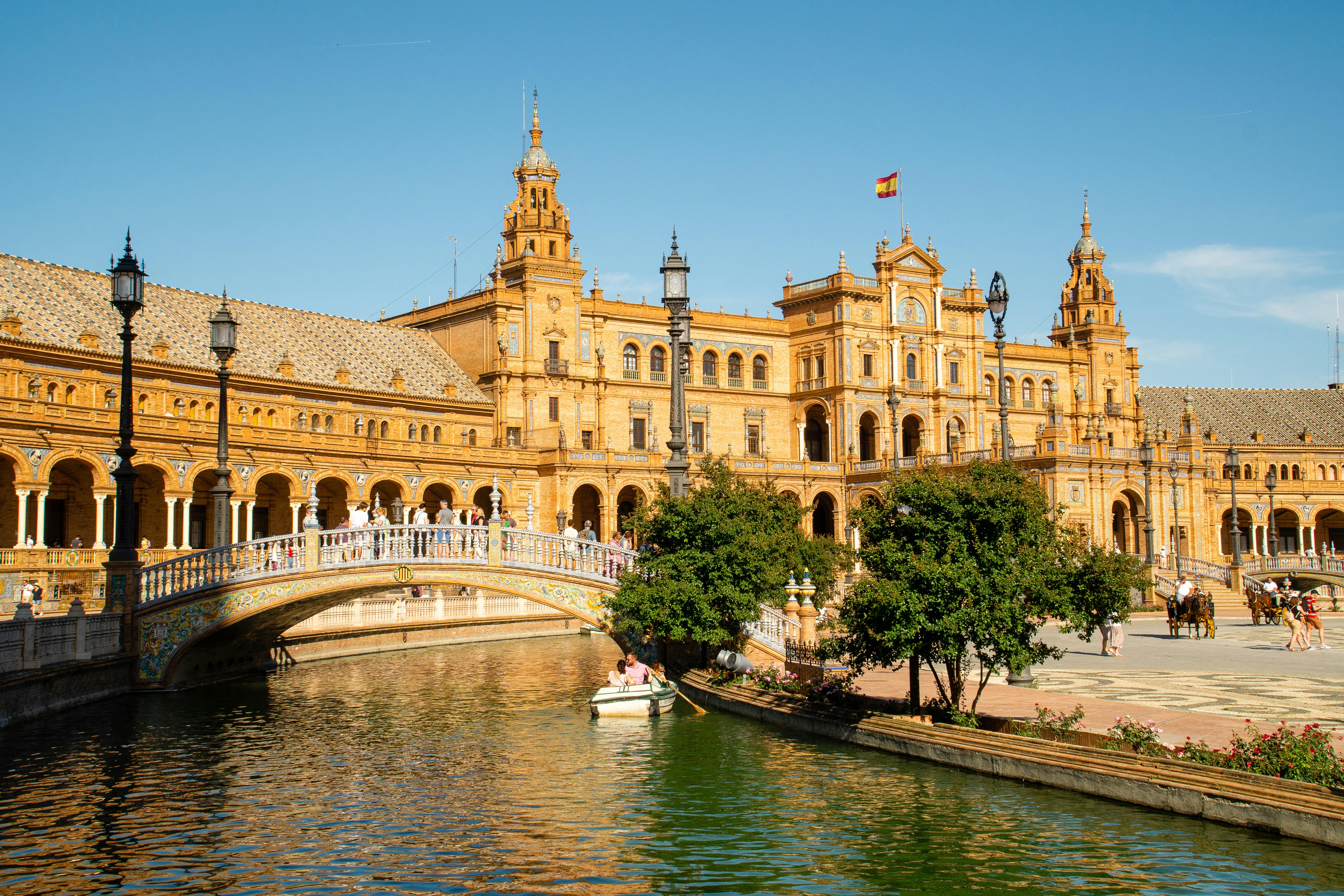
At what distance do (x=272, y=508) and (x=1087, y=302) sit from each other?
181 ft

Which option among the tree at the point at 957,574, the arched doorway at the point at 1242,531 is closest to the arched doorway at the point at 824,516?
the arched doorway at the point at 1242,531

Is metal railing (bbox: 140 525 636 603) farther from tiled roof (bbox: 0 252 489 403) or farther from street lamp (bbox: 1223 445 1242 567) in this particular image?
street lamp (bbox: 1223 445 1242 567)

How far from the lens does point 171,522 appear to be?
4472 centimetres

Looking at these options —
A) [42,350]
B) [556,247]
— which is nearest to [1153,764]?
[42,350]

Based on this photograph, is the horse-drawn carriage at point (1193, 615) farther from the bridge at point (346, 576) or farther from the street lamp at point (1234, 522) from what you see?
the street lamp at point (1234, 522)

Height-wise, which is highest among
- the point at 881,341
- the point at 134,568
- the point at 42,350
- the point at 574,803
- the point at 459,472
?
the point at 881,341

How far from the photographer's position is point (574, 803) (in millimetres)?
17438

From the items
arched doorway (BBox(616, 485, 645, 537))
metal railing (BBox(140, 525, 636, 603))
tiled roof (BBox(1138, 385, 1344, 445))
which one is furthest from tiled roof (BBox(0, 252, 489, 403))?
tiled roof (BBox(1138, 385, 1344, 445))

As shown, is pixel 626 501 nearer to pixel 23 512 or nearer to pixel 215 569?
pixel 23 512

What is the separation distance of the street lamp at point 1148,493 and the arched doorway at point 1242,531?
19.5 m

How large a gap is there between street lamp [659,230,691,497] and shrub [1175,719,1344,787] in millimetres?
10045

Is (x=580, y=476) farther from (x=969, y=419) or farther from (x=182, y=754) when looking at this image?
(x=182, y=754)

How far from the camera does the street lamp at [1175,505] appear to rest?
59.8 meters

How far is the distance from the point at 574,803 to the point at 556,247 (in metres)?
51.7
